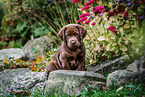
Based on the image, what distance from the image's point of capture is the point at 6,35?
10742mm

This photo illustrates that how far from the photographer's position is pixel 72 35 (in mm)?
3223

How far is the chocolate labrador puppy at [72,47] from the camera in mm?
3184

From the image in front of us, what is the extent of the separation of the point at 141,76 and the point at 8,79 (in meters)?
3.12

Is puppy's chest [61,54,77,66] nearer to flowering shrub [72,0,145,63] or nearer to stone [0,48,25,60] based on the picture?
flowering shrub [72,0,145,63]

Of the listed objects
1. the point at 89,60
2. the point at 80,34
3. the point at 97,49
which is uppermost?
the point at 80,34

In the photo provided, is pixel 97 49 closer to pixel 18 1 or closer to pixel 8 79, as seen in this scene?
pixel 8 79

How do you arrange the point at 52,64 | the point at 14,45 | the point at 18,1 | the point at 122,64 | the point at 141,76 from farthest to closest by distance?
the point at 14,45, the point at 18,1, the point at 122,64, the point at 52,64, the point at 141,76

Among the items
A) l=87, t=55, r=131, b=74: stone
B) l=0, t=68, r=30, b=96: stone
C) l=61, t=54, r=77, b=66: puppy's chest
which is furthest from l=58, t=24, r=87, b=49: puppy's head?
l=0, t=68, r=30, b=96: stone

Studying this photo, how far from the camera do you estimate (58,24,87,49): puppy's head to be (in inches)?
123

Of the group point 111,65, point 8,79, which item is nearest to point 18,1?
point 8,79

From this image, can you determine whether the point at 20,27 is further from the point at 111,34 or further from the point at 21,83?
the point at 111,34

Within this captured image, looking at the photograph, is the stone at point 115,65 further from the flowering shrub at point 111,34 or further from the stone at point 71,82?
the stone at point 71,82

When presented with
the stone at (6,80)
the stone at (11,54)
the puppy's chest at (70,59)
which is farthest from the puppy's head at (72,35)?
the stone at (11,54)

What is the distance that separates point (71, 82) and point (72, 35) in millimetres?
909
